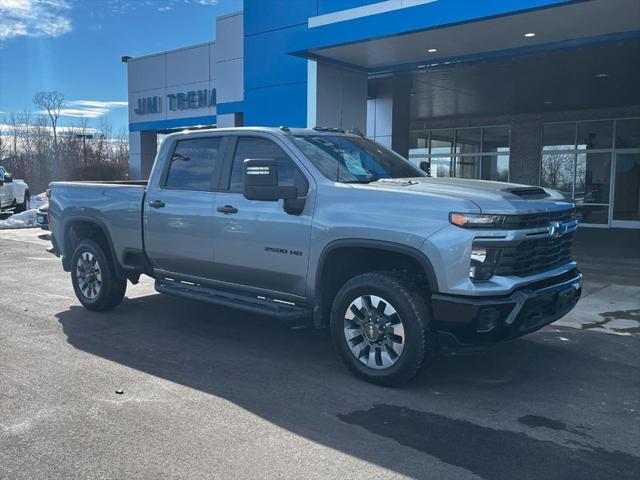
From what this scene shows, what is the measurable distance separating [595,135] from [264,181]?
57.8 feet

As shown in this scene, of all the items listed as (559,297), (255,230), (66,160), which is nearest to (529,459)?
(559,297)

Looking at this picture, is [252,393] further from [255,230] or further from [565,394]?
[565,394]

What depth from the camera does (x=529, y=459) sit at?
3.66 meters

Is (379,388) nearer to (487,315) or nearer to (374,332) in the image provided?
(374,332)

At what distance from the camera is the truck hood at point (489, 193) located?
448 centimetres

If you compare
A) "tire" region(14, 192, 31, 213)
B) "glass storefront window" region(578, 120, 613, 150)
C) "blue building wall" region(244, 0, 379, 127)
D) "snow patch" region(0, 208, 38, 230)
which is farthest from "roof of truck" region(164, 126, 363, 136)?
"tire" region(14, 192, 31, 213)

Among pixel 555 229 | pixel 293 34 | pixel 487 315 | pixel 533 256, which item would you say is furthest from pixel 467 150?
pixel 487 315

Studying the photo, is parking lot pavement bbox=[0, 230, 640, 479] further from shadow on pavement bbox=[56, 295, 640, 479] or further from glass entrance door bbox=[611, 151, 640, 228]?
glass entrance door bbox=[611, 151, 640, 228]

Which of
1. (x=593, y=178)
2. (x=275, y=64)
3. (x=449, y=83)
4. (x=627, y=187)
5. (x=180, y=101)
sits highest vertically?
(x=180, y=101)

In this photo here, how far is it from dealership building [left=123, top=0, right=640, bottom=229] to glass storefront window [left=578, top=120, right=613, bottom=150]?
0.03 meters

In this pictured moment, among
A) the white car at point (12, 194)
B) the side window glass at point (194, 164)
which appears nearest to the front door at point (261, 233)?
the side window glass at point (194, 164)

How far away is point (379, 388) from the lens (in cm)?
482

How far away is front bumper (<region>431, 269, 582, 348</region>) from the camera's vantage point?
14.3 feet

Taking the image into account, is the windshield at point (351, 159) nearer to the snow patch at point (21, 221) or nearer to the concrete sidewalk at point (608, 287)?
the concrete sidewalk at point (608, 287)
